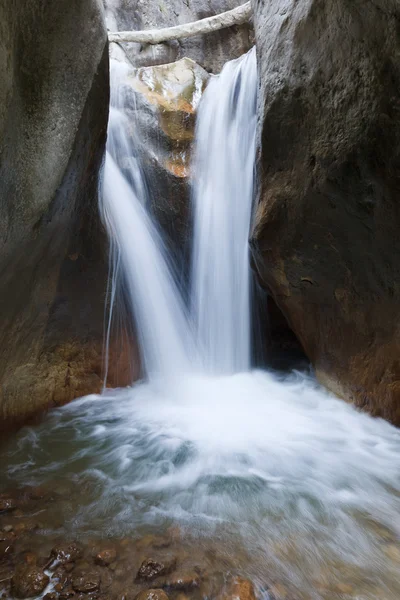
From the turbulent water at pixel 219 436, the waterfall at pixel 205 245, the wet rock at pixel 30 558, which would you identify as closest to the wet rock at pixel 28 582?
the wet rock at pixel 30 558

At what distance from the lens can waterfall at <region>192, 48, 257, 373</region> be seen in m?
6.17

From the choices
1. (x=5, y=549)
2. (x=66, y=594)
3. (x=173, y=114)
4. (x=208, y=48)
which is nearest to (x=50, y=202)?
(x=5, y=549)

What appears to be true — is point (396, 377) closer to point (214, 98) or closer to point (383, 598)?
point (383, 598)

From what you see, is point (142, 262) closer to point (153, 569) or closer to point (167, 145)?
point (167, 145)

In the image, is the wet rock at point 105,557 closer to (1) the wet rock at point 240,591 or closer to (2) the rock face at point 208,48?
(1) the wet rock at point 240,591

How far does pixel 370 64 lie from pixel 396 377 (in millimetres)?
2639

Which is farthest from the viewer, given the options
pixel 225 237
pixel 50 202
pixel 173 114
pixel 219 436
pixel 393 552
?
pixel 173 114

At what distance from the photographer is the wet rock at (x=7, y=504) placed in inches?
90.9

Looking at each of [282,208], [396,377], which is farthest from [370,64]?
[396,377]

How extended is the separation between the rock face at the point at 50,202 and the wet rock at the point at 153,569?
7.22 feet

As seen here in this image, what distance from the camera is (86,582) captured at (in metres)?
1.75

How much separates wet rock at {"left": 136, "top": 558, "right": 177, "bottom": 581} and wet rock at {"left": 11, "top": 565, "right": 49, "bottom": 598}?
17.9 inches

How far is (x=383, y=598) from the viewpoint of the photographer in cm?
170

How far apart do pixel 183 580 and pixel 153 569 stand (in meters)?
0.16
